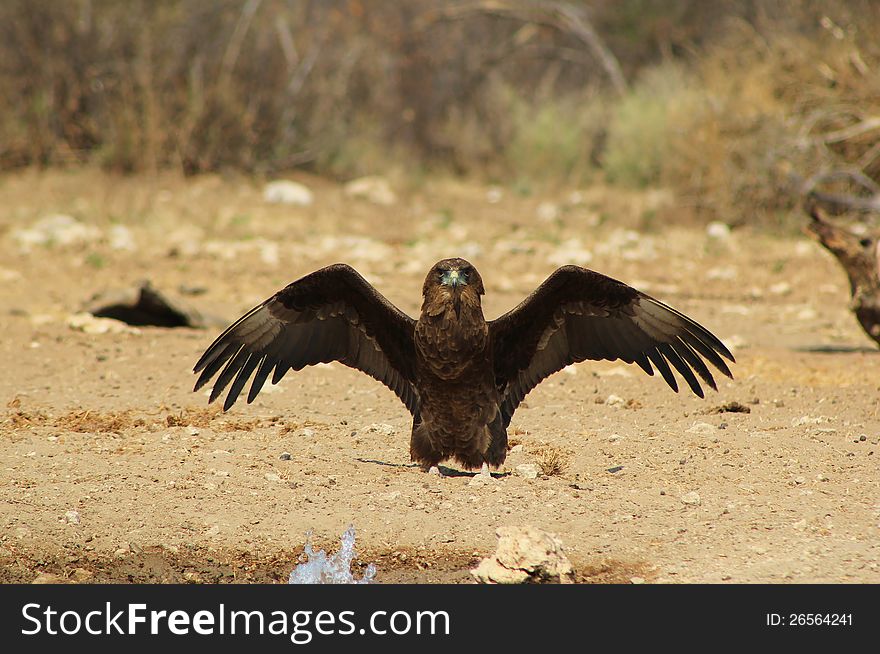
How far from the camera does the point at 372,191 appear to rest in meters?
16.8

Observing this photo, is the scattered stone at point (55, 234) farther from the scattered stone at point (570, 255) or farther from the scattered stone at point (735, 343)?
the scattered stone at point (735, 343)

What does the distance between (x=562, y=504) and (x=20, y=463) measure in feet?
8.23

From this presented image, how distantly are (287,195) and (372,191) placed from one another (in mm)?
1519

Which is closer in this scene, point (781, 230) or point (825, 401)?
point (825, 401)

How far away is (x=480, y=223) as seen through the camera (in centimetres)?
1482

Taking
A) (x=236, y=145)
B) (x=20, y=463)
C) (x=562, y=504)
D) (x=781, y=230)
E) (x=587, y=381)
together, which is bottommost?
(x=562, y=504)

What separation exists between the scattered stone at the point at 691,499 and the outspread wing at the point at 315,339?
1.41 metres

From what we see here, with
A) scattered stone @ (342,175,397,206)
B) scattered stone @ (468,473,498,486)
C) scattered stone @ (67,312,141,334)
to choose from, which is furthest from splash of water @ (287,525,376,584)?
scattered stone @ (342,175,397,206)

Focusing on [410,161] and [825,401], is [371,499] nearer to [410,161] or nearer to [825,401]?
[825,401]

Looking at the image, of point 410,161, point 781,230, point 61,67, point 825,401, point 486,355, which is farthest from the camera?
point 410,161

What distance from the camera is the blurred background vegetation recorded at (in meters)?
14.0

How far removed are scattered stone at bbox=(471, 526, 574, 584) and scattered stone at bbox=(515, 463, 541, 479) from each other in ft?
3.68

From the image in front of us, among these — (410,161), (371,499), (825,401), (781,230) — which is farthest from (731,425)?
(410,161)

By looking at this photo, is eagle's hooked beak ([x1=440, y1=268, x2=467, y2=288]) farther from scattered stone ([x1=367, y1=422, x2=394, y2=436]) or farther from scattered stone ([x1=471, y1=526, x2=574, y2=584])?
scattered stone ([x1=367, y1=422, x2=394, y2=436])
